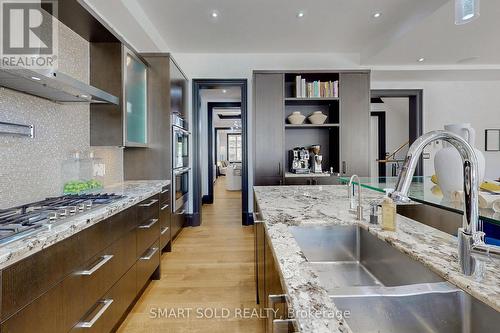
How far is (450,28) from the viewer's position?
2.96 metres

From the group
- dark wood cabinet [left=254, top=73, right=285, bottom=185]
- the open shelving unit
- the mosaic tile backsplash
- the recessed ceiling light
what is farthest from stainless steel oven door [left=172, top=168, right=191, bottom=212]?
the recessed ceiling light

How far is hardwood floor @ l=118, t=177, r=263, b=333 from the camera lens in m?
1.83

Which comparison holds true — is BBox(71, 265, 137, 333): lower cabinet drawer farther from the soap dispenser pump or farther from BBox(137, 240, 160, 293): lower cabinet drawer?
the soap dispenser pump

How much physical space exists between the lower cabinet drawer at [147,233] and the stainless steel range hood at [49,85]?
3.39 feet

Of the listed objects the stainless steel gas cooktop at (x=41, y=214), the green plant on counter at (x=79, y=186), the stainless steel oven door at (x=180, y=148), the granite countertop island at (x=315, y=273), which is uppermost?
the stainless steel oven door at (x=180, y=148)

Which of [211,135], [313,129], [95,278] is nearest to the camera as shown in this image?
[95,278]

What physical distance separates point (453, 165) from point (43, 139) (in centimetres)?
241

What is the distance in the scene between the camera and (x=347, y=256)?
3.90 ft

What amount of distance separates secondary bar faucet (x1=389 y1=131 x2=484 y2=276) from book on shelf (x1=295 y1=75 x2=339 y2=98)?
329cm

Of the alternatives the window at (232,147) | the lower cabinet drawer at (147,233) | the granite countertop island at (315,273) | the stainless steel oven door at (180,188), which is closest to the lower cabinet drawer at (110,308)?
the lower cabinet drawer at (147,233)

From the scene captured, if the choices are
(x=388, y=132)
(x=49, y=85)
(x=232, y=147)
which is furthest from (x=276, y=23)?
(x=232, y=147)

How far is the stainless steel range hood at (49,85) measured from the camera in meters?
1.22

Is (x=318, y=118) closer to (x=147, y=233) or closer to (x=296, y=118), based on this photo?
(x=296, y=118)

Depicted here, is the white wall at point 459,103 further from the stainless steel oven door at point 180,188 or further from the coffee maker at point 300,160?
the stainless steel oven door at point 180,188
